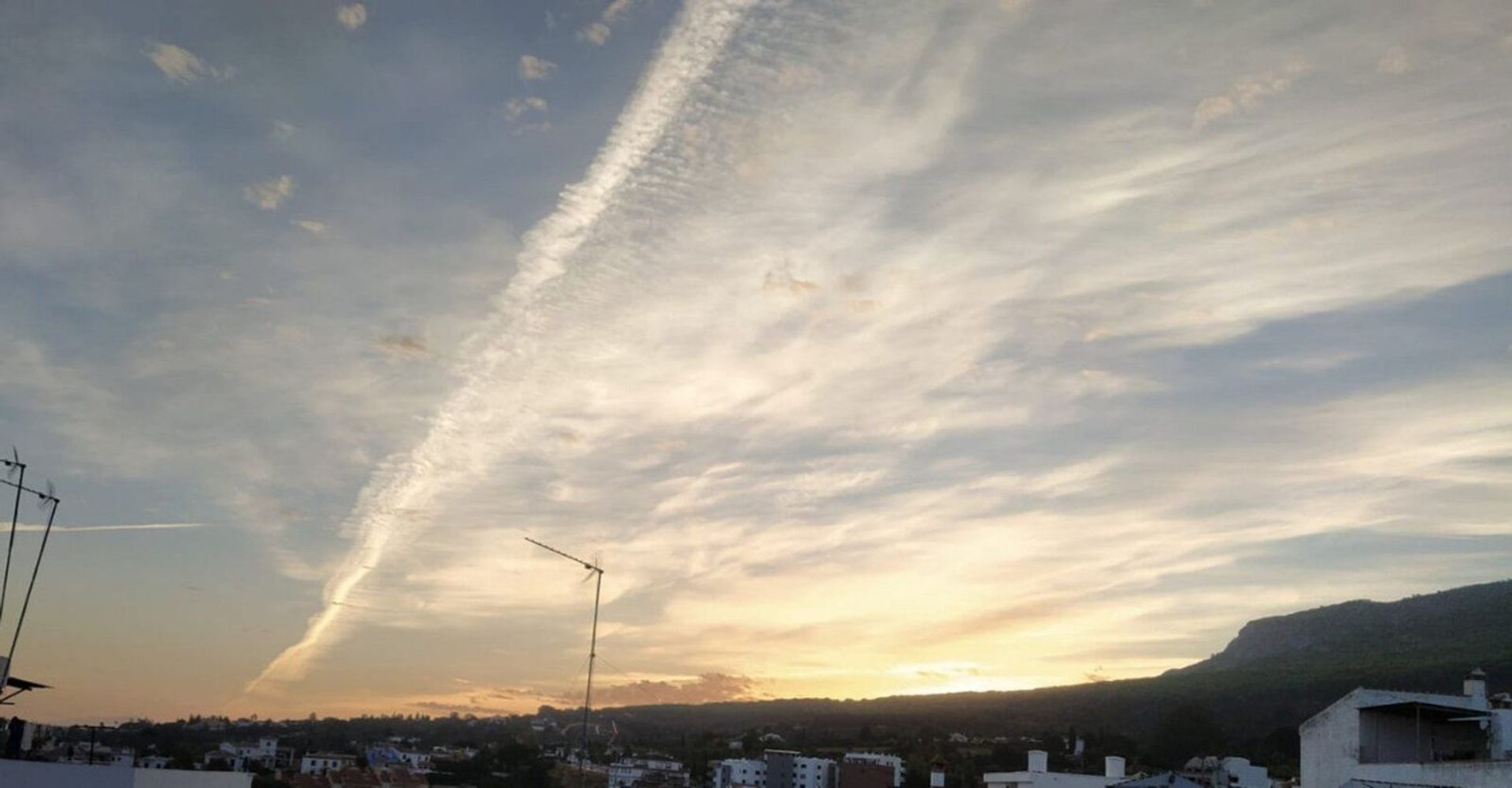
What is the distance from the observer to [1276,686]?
14312 cm

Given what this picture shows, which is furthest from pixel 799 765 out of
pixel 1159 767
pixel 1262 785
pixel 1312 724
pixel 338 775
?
pixel 1312 724

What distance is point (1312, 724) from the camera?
43.5 metres

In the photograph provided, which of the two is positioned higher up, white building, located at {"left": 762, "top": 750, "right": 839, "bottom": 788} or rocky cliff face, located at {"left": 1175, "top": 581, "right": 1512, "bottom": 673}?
rocky cliff face, located at {"left": 1175, "top": 581, "right": 1512, "bottom": 673}

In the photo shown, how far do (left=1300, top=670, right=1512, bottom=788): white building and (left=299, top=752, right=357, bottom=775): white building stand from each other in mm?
84729

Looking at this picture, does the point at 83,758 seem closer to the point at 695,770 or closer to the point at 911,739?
the point at 695,770

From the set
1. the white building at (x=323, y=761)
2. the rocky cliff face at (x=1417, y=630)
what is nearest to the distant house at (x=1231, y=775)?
the white building at (x=323, y=761)

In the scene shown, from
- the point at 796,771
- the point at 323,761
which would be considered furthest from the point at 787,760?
the point at 323,761

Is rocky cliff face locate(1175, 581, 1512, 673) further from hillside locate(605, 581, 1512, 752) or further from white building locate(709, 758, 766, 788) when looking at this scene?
white building locate(709, 758, 766, 788)

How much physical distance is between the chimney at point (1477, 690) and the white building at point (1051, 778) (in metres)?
17.0

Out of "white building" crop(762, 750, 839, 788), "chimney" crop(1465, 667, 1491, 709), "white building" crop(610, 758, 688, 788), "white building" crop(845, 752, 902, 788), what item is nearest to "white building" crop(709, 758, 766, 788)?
"white building" crop(762, 750, 839, 788)

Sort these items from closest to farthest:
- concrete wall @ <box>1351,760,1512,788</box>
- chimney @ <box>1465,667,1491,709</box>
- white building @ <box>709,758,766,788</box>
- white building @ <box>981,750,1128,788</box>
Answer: concrete wall @ <box>1351,760,1512,788</box> → chimney @ <box>1465,667,1491,709</box> → white building @ <box>981,750,1128,788</box> → white building @ <box>709,758,766,788</box>

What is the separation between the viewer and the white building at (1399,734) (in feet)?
130

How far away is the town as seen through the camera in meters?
36.8

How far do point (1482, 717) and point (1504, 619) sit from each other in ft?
458
